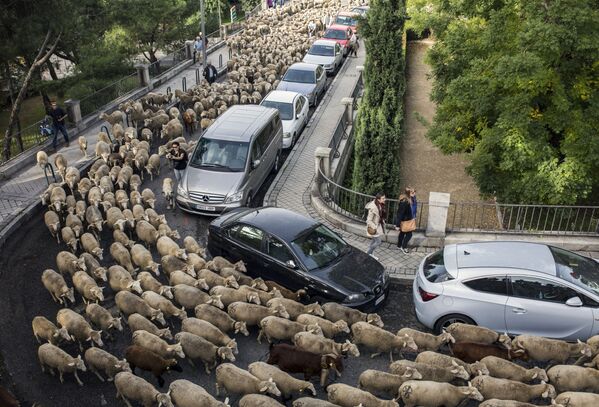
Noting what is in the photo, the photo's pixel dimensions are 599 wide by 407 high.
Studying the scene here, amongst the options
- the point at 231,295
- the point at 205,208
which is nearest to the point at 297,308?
the point at 231,295

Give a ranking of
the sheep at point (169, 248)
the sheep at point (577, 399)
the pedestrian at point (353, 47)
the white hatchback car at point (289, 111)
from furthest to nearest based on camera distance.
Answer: the pedestrian at point (353, 47) < the white hatchback car at point (289, 111) < the sheep at point (169, 248) < the sheep at point (577, 399)

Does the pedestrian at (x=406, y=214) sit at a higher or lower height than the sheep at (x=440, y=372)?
higher

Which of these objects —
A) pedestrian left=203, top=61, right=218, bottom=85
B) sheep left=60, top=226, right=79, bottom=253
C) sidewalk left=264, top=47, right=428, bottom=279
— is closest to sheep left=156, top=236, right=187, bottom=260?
sheep left=60, top=226, right=79, bottom=253

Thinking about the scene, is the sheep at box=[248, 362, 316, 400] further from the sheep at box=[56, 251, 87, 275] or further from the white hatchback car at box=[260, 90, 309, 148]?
the white hatchback car at box=[260, 90, 309, 148]

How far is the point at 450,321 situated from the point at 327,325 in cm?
239

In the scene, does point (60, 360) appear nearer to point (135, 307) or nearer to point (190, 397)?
point (135, 307)

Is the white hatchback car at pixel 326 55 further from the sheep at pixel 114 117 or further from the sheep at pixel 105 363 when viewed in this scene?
the sheep at pixel 105 363

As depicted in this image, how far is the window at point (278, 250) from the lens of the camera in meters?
11.6

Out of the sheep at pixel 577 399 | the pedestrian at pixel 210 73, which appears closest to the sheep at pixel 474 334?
the sheep at pixel 577 399

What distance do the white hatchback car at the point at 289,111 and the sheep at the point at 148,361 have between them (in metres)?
12.0

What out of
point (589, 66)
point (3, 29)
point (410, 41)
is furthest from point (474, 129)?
point (410, 41)

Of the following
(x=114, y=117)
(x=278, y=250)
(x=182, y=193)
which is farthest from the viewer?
(x=114, y=117)

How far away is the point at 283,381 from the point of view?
29.8 feet

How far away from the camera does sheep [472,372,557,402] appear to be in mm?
8742
